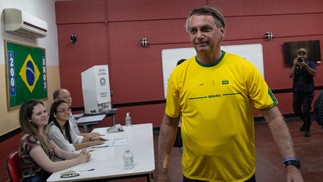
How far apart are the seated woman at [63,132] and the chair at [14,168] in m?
0.53

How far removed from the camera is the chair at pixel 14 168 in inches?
82.6

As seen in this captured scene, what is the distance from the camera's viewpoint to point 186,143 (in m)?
1.60

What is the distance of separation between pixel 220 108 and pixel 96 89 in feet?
13.5

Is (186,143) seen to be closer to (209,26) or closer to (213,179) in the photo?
(213,179)

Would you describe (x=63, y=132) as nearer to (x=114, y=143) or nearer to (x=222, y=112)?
(x=114, y=143)

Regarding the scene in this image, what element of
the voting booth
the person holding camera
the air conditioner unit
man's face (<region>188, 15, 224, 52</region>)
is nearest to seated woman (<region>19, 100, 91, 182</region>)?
man's face (<region>188, 15, 224, 52</region>)

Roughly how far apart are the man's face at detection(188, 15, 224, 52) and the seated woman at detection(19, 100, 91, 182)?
1.38 m

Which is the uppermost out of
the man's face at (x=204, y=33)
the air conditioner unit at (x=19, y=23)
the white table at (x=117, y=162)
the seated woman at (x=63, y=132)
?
the air conditioner unit at (x=19, y=23)

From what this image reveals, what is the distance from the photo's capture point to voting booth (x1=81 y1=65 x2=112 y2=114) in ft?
17.6

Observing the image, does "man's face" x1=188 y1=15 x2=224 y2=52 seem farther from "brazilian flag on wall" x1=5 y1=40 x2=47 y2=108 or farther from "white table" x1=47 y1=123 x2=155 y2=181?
"brazilian flag on wall" x1=5 y1=40 x2=47 y2=108

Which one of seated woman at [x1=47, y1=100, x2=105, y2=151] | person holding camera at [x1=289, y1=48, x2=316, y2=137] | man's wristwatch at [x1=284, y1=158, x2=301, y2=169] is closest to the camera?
man's wristwatch at [x1=284, y1=158, x2=301, y2=169]

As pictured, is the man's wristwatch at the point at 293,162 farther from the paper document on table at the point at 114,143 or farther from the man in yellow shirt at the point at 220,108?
the paper document on table at the point at 114,143

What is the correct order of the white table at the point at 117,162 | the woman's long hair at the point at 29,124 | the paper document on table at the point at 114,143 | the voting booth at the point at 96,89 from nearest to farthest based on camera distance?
1. the white table at the point at 117,162
2. the woman's long hair at the point at 29,124
3. the paper document on table at the point at 114,143
4. the voting booth at the point at 96,89

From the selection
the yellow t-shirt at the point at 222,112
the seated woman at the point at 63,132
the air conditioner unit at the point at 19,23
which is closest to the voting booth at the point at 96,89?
the air conditioner unit at the point at 19,23
